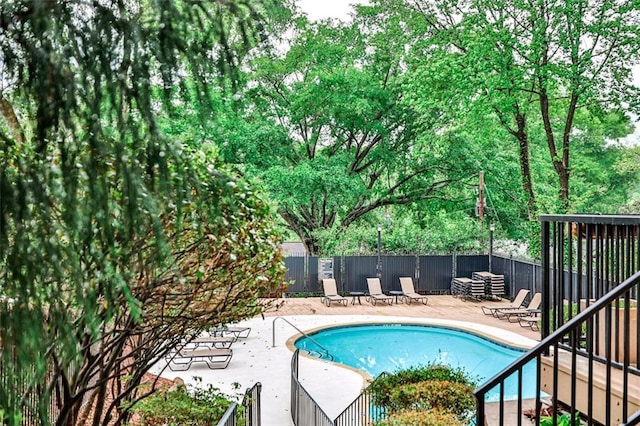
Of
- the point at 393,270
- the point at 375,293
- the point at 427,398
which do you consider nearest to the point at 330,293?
the point at 375,293

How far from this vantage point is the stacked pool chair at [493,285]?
15.0 m

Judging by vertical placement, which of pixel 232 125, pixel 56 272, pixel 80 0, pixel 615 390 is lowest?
pixel 615 390

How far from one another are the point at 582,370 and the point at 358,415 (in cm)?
274

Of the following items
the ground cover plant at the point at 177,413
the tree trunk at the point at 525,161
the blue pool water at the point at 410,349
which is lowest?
the blue pool water at the point at 410,349

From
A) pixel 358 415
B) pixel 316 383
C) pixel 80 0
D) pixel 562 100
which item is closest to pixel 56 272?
pixel 80 0

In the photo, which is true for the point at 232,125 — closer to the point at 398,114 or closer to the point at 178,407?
the point at 398,114

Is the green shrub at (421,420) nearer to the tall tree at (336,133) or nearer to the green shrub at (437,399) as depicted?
the green shrub at (437,399)

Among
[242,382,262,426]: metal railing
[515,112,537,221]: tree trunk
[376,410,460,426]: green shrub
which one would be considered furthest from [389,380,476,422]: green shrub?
[515,112,537,221]: tree trunk

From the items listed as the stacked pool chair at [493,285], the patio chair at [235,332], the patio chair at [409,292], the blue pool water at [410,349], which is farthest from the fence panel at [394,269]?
the patio chair at [235,332]

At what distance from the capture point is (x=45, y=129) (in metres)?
0.96

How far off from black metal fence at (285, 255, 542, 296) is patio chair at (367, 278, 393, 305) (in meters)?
0.73

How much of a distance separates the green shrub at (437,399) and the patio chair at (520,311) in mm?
7478

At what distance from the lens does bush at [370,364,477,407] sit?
561cm

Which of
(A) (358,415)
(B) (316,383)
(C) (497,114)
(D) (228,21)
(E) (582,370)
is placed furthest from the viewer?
(C) (497,114)
